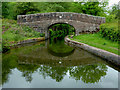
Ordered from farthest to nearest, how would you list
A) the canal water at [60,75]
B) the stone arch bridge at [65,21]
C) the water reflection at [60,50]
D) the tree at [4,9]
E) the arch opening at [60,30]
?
1. the tree at [4,9]
2. the arch opening at [60,30]
3. the stone arch bridge at [65,21]
4. the water reflection at [60,50]
5. the canal water at [60,75]

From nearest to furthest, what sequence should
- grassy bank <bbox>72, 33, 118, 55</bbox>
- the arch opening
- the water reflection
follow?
grassy bank <bbox>72, 33, 118, 55</bbox> < the water reflection < the arch opening

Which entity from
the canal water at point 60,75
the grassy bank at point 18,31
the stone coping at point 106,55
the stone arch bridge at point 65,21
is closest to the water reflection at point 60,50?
the stone coping at point 106,55

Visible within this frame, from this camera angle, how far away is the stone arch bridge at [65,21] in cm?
1502

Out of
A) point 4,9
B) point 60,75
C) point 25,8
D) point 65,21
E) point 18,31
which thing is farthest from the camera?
point 4,9

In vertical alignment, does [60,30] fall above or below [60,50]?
below

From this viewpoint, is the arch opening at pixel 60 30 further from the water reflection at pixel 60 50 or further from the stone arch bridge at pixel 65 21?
the water reflection at pixel 60 50

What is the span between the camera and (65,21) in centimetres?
1523

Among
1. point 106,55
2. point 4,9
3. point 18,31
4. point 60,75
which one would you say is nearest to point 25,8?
point 4,9

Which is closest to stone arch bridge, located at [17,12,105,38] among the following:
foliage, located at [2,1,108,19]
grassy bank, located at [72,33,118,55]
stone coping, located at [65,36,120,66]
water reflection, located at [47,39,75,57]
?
grassy bank, located at [72,33,118,55]

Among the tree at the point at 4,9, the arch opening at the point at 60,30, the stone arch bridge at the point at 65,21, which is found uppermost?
the tree at the point at 4,9

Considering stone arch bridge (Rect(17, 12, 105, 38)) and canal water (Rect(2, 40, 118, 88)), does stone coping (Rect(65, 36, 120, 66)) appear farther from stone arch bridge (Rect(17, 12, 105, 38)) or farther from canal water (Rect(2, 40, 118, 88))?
stone arch bridge (Rect(17, 12, 105, 38))

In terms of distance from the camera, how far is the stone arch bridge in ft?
Answer: 49.3

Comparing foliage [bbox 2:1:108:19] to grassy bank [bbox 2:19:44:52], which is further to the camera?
foliage [bbox 2:1:108:19]

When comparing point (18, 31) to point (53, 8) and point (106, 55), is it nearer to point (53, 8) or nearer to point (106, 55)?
point (106, 55)
